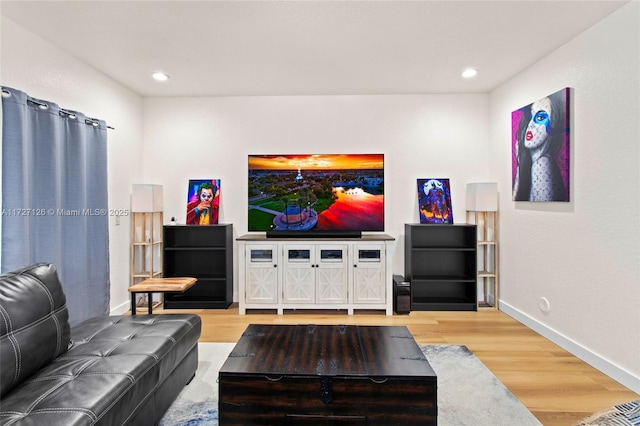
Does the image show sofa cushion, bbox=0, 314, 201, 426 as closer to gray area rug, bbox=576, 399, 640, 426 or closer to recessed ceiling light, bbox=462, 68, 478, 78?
gray area rug, bbox=576, 399, 640, 426

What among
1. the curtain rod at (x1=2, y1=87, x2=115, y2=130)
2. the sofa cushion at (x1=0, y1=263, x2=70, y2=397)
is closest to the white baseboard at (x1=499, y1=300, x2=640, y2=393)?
the sofa cushion at (x1=0, y1=263, x2=70, y2=397)

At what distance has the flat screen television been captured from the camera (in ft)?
14.1

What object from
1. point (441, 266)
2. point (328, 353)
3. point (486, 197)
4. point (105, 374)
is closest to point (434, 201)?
point (486, 197)

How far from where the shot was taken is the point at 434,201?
4.30 m

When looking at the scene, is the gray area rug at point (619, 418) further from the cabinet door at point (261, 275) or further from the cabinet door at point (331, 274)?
the cabinet door at point (261, 275)

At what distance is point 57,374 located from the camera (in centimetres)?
163

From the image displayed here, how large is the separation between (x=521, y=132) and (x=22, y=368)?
425cm

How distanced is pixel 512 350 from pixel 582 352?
50 cm

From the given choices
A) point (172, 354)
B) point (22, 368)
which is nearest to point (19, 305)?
point (22, 368)

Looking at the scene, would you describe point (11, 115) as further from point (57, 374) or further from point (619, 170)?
point (619, 170)

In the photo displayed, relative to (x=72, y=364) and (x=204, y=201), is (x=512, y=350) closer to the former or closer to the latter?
(x=72, y=364)

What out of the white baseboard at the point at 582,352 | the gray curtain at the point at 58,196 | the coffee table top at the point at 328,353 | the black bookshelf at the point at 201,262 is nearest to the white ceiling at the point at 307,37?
the gray curtain at the point at 58,196

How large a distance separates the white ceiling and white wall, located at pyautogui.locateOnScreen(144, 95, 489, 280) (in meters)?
0.46

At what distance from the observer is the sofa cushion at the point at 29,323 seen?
1.53 metres
